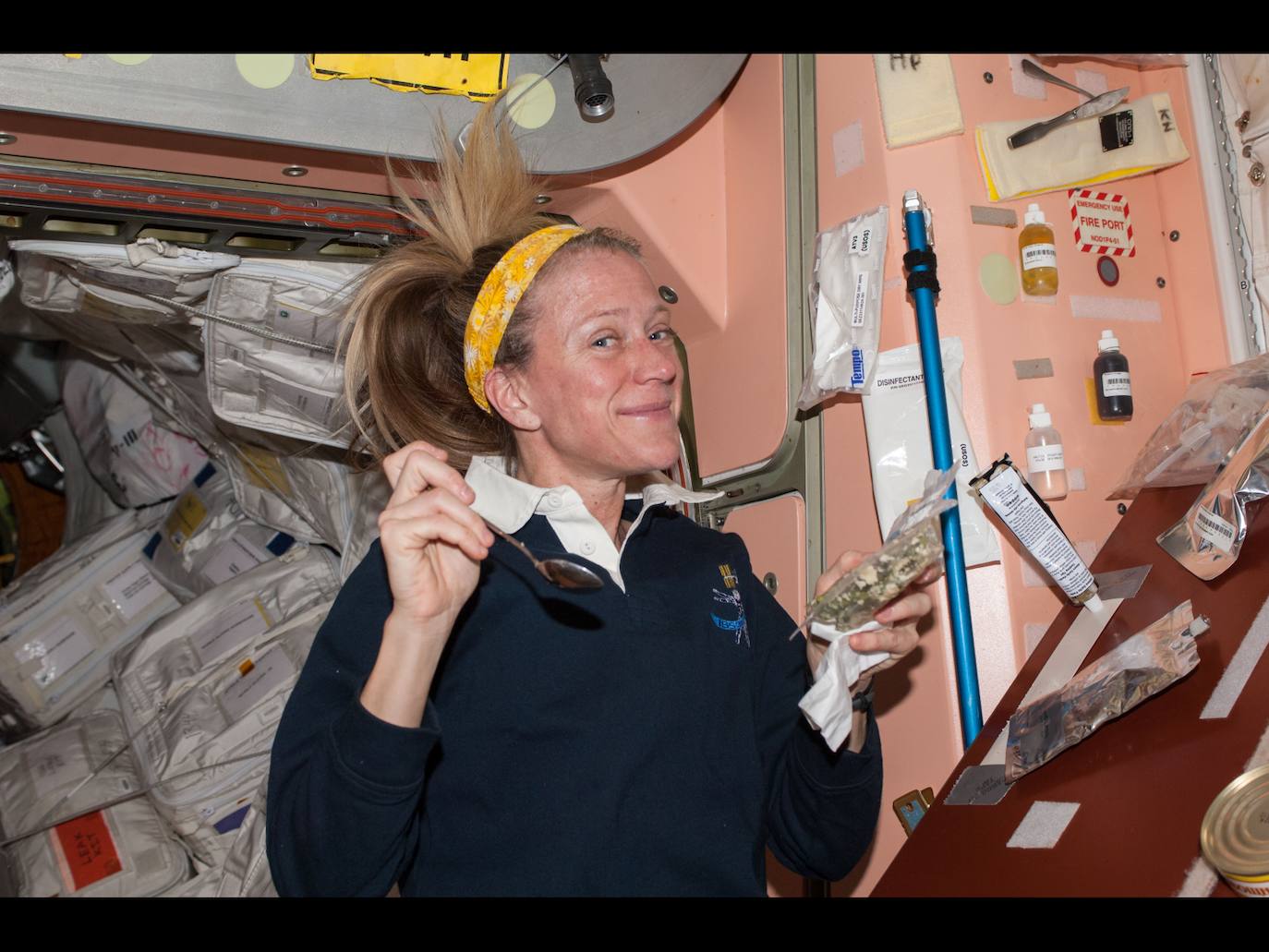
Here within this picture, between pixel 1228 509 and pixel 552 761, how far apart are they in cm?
105

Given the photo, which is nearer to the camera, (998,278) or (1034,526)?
(1034,526)

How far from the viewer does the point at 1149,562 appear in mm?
1854

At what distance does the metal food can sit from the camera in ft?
3.96

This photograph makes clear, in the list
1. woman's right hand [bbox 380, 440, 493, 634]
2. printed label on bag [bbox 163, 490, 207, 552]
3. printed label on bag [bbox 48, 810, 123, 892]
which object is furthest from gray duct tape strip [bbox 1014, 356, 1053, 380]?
printed label on bag [bbox 163, 490, 207, 552]

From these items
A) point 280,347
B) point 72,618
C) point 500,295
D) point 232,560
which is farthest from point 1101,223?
point 72,618

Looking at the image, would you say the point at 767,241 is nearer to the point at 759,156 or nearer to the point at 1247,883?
the point at 759,156

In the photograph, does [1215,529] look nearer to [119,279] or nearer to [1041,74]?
[1041,74]

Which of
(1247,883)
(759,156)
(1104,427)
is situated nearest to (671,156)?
(759,156)

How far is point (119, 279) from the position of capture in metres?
2.45

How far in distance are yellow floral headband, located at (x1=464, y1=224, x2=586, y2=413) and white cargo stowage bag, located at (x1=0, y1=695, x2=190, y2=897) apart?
1.86m

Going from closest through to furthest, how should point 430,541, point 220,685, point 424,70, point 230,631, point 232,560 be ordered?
1. point 430,541
2. point 424,70
3. point 220,685
4. point 230,631
5. point 232,560

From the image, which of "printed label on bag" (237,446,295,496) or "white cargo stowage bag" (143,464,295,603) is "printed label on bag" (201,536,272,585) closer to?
"white cargo stowage bag" (143,464,295,603)

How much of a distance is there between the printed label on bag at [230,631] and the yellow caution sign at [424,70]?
177 cm

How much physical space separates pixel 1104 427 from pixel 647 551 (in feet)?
3.34
